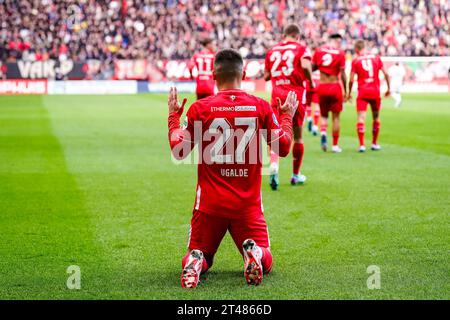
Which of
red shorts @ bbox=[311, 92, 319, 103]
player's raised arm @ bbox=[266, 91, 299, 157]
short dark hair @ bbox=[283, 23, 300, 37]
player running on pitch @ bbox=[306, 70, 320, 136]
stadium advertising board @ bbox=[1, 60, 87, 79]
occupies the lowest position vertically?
stadium advertising board @ bbox=[1, 60, 87, 79]

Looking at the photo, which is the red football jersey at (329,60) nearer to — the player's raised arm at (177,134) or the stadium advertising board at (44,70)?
the player's raised arm at (177,134)

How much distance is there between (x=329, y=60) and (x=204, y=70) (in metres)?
4.24

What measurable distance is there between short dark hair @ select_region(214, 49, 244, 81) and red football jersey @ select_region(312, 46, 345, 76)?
11.1 metres

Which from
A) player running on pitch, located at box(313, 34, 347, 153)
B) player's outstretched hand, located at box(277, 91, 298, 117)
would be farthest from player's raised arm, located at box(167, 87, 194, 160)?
player running on pitch, located at box(313, 34, 347, 153)

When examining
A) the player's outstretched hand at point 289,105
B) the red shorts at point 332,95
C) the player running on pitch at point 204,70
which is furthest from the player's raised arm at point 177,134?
the player running on pitch at point 204,70

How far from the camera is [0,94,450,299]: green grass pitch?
6801 mm

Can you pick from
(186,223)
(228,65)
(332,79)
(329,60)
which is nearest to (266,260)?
(228,65)

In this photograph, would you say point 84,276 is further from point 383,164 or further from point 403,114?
point 403,114

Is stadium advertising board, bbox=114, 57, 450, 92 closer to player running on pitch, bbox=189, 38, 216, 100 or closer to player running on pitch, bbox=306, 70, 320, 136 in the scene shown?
player running on pitch, bbox=306, 70, 320, 136

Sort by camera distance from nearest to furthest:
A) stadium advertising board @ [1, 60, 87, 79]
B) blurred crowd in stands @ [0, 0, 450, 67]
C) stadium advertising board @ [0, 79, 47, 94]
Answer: stadium advertising board @ [1, 60, 87, 79] < stadium advertising board @ [0, 79, 47, 94] < blurred crowd in stands @ [0, 0, 450, 67]

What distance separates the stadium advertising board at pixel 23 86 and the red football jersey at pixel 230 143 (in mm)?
36974

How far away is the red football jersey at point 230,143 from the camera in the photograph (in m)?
6.76

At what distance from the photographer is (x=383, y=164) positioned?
51.0 ft
